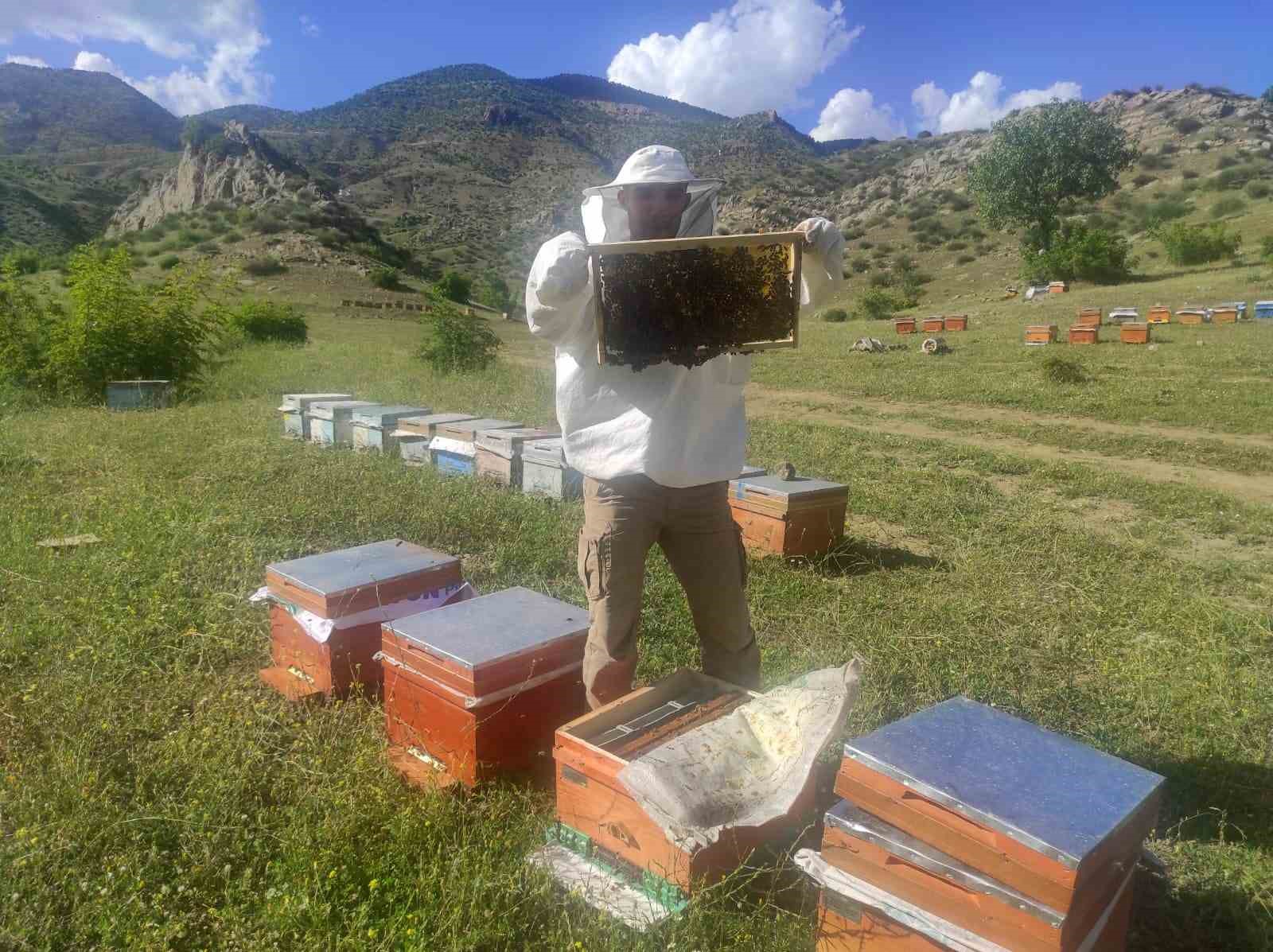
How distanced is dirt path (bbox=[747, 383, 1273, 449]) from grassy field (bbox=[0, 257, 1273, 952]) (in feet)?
0.42

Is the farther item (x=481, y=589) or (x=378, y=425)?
(x=378, y=425)

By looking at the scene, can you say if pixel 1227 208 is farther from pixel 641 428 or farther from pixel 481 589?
pixel 641 428

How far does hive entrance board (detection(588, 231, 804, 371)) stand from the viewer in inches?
99.3

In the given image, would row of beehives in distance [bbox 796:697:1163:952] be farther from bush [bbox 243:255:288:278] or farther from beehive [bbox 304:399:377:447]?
bush [bbox 243:255:288:278]

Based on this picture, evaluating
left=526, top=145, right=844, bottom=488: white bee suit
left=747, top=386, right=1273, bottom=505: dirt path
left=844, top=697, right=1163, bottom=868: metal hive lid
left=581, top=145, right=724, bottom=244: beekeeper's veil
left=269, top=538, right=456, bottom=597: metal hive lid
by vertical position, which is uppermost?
left=581, top=145, right=724, bottom=244: beekeeper's veil

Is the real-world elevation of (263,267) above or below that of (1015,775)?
above

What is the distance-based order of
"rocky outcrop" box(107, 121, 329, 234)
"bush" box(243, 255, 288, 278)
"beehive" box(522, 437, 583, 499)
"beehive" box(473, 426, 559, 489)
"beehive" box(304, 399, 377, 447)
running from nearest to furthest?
"beehive" box(522, 437, 583, 499)
"beehive" box(473, 426, 559, 489)
"beehive" box(304, 399, 377, 447)
"bush" box(243, 255, 288, 278)
"rocky outcrop" box(107, 121, 329, 234)

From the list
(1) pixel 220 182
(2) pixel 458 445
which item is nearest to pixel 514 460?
(2) pixel 458 445

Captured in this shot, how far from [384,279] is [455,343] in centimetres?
2567

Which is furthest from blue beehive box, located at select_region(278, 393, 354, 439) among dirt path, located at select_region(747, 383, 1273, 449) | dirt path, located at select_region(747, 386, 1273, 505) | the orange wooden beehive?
the orange wooden beehive

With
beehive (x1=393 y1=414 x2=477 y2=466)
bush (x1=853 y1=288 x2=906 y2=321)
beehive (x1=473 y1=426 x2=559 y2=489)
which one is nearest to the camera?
beehive (x1=473 y1=426 x2=559 y2=489)

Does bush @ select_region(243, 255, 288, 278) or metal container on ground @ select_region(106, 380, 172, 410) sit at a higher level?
bush @ select_region(243, 255, 288, 278)

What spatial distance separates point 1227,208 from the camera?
37531 mm

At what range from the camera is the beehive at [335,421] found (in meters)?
8.86
